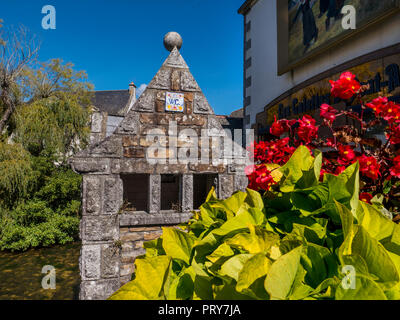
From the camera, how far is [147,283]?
→ 780mm

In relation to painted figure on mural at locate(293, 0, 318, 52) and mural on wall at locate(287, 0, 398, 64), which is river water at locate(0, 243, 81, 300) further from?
painted figure on mural at locate(293, 0, 318, 52)

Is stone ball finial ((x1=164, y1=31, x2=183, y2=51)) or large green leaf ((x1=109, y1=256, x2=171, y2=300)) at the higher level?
stone ball finial ((x1=164, y1=31, x2=183, y2=51))

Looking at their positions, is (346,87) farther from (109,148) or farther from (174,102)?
(109,148)

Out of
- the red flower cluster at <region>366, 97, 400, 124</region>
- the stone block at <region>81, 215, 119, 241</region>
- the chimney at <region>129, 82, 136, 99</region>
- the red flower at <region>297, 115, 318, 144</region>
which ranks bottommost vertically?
the stone block at <region>81, 215, 119, 241</region>

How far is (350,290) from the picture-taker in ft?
2.03

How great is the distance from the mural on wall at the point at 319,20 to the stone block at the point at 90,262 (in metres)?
5.03

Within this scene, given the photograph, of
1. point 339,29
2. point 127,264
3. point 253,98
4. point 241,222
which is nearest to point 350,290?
point 241,222

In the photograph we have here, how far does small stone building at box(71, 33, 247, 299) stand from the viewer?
3.29 meters

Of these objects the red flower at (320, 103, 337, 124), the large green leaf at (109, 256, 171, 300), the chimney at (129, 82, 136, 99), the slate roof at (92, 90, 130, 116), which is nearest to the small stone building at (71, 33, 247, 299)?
the red flower at (320, 103, 337, 124)

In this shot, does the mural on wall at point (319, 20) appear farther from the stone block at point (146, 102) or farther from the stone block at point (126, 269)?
the stone block at point (126, 269)

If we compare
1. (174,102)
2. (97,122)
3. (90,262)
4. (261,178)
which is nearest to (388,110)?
(261,178)

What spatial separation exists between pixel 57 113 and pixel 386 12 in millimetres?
10902

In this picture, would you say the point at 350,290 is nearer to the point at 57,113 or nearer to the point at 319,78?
the point at 319,78

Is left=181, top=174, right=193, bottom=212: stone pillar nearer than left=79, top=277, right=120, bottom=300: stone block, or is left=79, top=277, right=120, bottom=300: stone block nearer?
left=79, top=277, right=120, bottom=300: stone block
